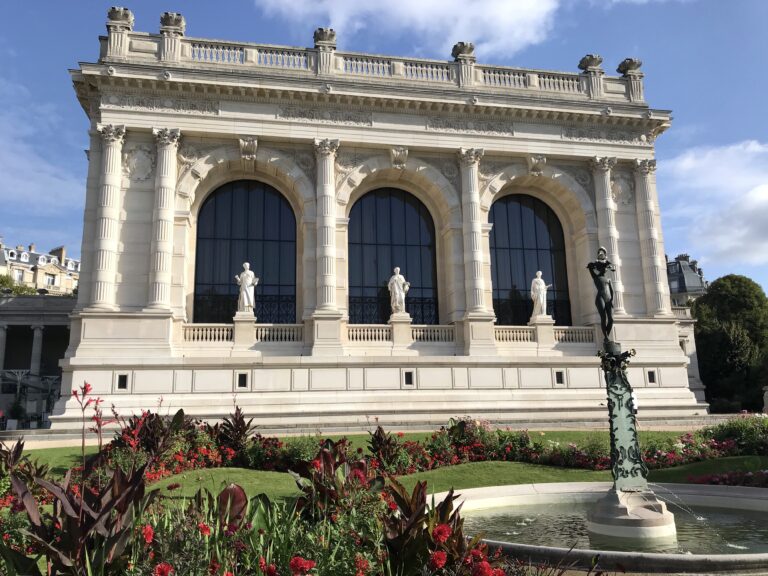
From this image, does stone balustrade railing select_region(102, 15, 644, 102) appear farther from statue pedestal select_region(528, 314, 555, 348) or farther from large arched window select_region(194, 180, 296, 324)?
statue pedestal select_region(528, 314, 555, 348)

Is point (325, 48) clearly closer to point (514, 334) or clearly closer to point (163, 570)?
point (514, 334)

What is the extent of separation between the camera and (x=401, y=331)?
2978cm

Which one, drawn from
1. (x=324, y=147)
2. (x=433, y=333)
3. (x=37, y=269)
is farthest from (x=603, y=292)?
(x=37, y=269)

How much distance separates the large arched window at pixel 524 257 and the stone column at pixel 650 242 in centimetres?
422

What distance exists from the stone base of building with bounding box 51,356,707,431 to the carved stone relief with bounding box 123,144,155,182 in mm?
9064

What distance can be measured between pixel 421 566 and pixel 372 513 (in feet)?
7.13

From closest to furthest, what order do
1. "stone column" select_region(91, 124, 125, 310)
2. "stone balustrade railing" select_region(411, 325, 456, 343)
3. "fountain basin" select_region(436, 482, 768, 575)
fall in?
"fountain basin" select_region(436, 482, 768, 575)
"stone column" select_region(91, 124, 125, 310)
"stone balustrade railing" select_region(411, 325, 456, 343)

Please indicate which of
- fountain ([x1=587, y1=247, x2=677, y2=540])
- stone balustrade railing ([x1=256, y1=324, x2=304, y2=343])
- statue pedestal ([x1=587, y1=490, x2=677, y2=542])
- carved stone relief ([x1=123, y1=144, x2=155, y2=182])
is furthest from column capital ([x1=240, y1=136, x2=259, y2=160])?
statue pedestal ([x1=587, y1=490, x2=677, y2=542])

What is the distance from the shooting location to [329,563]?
6125 mm

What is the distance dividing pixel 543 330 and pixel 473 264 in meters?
5.03

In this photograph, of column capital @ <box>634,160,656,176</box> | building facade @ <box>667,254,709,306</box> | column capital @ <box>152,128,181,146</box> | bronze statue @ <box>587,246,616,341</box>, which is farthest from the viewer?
building facade @ <box>667,254,709,306</box>

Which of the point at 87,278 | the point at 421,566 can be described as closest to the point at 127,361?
the point at 87,278

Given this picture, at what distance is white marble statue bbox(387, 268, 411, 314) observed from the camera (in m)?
30.1

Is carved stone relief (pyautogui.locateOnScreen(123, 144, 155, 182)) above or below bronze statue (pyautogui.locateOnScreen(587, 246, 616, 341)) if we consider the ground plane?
above
